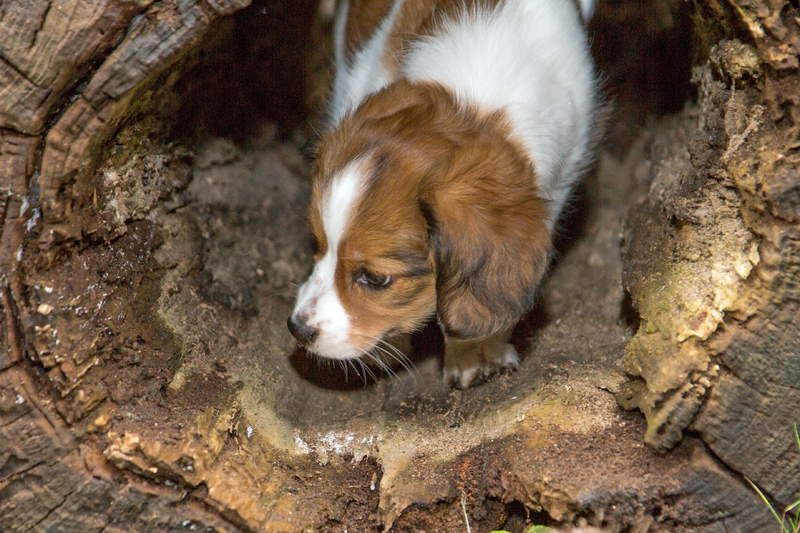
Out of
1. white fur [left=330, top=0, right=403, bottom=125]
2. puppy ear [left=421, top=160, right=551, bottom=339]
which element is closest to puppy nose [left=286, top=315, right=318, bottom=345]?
puppy ear [left=421, top=160, right=551, bottom=339]

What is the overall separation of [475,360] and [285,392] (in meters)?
0.84

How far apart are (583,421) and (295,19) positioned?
8.77 ft

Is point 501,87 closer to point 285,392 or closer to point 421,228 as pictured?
point 421,228

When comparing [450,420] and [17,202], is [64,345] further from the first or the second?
[450,420]

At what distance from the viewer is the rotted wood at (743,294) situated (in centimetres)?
177

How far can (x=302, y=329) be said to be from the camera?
7.95 feet

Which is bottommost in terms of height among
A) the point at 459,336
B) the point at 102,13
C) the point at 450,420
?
the point at 450,420

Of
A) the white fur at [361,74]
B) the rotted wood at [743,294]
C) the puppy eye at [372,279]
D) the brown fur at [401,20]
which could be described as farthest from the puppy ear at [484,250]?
the brown fur at [401,20]

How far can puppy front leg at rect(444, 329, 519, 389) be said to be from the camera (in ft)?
9.29

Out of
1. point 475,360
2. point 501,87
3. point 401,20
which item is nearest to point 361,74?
point 401,20

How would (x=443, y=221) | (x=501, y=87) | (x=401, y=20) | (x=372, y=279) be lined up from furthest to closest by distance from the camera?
(x=401, y=20), (x=501, y=87), (x=372, y=279), (x=443, y=221)

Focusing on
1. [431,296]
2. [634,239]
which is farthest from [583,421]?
[634,239]

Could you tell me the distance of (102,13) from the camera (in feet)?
5.71

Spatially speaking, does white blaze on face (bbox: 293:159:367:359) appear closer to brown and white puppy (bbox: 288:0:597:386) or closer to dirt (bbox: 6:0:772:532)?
brown and white puppy (bbox: 288:0:597:386)
